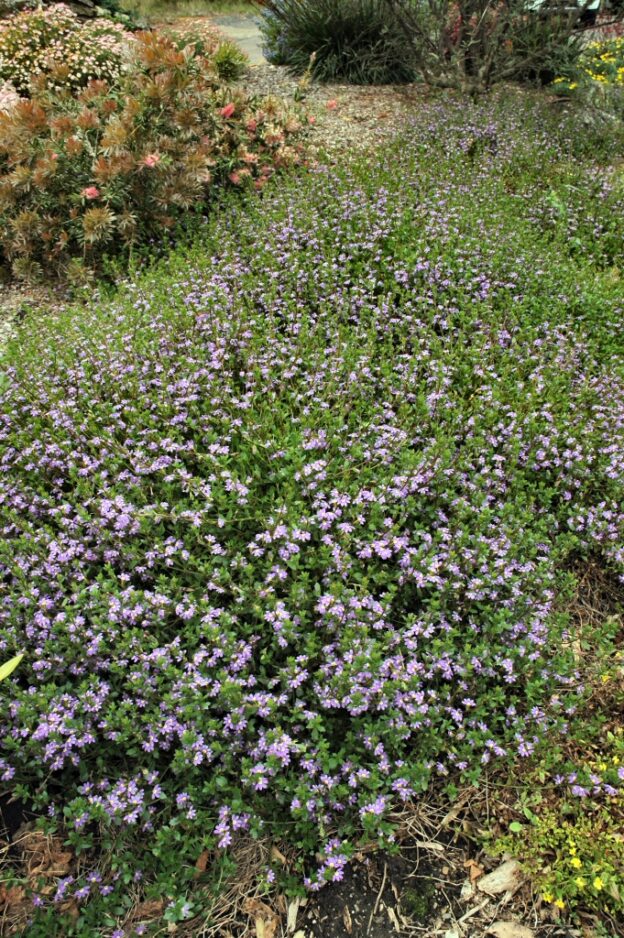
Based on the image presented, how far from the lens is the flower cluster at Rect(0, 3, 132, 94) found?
7848mm

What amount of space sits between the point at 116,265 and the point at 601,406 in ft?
12.4

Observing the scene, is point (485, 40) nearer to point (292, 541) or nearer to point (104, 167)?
point (104, 167)

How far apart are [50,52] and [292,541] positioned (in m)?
7.95

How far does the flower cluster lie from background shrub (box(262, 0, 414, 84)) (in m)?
2.91

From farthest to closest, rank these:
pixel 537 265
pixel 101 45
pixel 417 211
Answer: pixel 101 45
pixel 417 211
pixel 537 265

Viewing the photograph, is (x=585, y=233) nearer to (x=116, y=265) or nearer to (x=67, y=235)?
(x=116, y=265)

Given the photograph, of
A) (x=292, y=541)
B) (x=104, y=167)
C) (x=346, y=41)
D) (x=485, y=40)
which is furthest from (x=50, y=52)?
(x=292, y=541)

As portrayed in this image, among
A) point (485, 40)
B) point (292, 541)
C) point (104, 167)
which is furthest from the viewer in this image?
point (485, 40)

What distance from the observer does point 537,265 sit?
4.69m

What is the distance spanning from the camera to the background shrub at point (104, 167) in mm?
5379

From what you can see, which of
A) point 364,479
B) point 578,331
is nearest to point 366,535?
point 364,479

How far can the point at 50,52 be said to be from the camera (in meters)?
7.88

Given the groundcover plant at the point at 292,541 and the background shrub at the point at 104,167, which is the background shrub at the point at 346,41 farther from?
the groundcover plant at the point at 292,541

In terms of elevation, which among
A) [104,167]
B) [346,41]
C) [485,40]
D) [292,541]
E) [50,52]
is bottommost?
[292,541]
